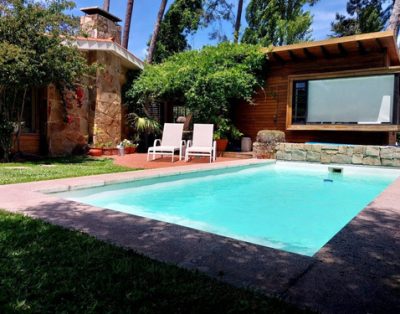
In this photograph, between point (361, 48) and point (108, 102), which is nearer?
point (361, 48)

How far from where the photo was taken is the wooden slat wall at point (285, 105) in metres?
11.4

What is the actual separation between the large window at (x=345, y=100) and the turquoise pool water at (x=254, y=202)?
335cm

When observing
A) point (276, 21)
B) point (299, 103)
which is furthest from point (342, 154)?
point (276, 21)

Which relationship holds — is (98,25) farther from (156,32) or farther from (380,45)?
(380,45)

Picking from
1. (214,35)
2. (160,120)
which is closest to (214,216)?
(160,120)

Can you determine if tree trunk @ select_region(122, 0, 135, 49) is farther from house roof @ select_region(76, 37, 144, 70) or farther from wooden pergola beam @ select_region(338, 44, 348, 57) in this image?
wooden pergola beam @ select_region(338, 44, 348, 57)

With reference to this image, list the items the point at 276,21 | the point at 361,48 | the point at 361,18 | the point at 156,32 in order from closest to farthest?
the point at 361,48
the point at 156,32
the point at 361,18
the point at 276,21

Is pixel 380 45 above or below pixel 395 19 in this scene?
below

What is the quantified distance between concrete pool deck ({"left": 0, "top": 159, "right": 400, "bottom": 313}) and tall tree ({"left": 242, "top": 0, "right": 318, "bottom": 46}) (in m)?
20.1

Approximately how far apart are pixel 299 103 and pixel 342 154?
3250 millimetres

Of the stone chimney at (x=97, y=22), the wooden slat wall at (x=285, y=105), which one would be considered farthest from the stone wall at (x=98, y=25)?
the wooden slat wall at (x=285, y=105)

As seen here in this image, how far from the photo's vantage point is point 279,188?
279 inches

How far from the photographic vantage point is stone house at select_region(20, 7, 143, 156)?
10328 mm

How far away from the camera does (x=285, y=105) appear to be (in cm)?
1277
